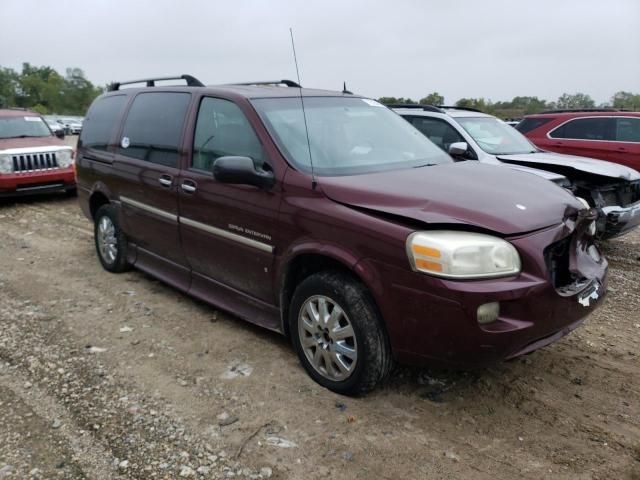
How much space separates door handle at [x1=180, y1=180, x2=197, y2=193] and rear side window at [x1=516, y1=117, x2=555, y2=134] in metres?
7.23

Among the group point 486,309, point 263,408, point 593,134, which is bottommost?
point 263,408

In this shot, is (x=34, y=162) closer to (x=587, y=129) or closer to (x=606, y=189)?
→ (x=606, y=189)

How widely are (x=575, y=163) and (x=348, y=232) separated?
4712mm

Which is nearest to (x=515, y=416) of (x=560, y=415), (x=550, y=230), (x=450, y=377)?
(x=560, y=415)

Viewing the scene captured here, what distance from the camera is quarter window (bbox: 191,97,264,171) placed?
3836 millimetres

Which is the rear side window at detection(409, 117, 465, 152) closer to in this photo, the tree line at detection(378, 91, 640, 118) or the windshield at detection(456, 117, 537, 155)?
the windshield at detection(456, 117, 537, 155)

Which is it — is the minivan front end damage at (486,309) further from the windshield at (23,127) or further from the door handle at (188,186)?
the windshield at (23,127)

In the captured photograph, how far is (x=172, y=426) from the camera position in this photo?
3.07 metres

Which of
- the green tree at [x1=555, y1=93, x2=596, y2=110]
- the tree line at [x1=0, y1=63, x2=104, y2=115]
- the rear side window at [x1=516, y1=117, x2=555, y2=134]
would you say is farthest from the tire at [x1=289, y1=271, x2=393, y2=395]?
the tree line at [x1=0, y1=63, x2=104, y2=115]

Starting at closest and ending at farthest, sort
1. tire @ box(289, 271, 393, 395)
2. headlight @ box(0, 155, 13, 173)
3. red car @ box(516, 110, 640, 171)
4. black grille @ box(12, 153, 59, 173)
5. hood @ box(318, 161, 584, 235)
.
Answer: hood @ box(318, 161, 584, 235) → tire @ box(289, 271, 393, 395) → red car @ box(516, 110, 640, 171) → headlight @ box(0, 155, 13, 173) → black grille @ box(12, 153, 59, 173)

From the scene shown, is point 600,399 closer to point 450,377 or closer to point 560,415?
point 560,415

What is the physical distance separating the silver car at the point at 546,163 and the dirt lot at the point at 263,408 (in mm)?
2110

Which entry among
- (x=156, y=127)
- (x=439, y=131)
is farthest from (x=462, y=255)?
(x=439, y=131)

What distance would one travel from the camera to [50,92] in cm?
9081
